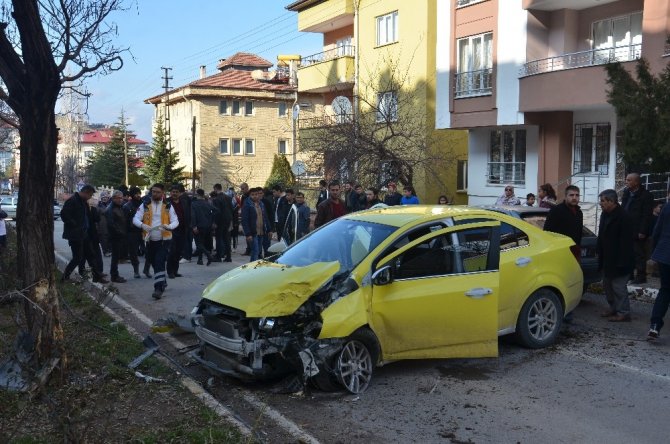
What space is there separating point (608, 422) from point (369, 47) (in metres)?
24.2

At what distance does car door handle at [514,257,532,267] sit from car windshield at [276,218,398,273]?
1.63 metres

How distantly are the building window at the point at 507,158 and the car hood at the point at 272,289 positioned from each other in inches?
643

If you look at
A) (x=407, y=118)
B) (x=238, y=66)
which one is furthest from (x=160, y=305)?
(x=238, y=66)

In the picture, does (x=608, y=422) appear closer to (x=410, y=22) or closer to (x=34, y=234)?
(x=34, y=234)

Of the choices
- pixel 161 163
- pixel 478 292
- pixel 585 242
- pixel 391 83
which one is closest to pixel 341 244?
pixel 478 292

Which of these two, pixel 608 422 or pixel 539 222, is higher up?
pixel 539 222

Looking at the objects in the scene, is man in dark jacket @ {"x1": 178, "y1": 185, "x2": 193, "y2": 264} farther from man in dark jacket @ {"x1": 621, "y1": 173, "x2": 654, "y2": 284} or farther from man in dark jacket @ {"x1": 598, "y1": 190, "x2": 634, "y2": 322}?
man in dark jacket @ {"x1": 621, "y1": 173, "x2": 654, "y2": 284}

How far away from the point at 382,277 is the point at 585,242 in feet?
16.9

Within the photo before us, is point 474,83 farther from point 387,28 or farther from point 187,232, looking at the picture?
point 187,232

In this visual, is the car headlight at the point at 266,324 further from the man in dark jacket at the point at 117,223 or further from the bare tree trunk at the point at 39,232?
the man in dark jacket at the point at 117,223

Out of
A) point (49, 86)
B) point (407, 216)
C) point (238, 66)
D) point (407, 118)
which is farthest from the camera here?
point (238, 66)

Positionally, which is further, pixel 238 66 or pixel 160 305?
pixel 238 66

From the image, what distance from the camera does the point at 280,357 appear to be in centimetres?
577

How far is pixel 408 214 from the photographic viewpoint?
705 centimetres
